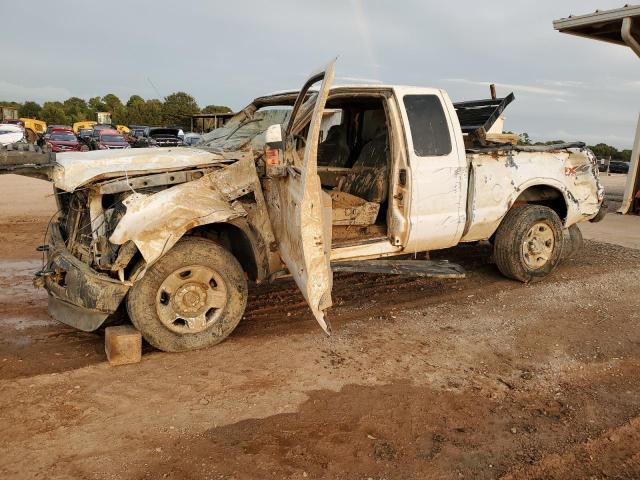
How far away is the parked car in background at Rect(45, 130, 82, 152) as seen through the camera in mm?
23219

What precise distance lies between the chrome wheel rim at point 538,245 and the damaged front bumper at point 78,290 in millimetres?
4434

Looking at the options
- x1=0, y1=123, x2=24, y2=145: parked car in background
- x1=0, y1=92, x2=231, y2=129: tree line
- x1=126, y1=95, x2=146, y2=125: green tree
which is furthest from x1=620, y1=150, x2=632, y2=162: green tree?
x1=0, y1=123, x2=24, y2=145: parked car in background

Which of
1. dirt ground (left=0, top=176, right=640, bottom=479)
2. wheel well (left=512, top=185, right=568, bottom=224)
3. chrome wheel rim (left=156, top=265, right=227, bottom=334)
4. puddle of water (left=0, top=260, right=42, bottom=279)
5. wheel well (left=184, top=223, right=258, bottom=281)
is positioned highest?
wheel well (left=512, top=185, right=568, bottom=224)

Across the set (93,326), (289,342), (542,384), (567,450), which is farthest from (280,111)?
(567,450)

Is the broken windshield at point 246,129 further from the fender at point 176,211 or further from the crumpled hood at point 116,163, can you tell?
the fender at point 176,211

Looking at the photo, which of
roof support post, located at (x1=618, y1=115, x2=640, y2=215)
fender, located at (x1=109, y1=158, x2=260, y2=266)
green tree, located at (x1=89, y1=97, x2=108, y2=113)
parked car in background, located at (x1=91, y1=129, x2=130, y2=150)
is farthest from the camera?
green tree, located at (x1=89, y1=97, x2=108, y2=113)

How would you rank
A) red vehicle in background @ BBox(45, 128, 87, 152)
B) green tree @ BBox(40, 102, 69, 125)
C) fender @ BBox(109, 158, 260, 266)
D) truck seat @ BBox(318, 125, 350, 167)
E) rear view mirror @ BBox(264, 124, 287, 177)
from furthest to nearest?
1. green tree @ BBox(40, 102, 69, 125)
2. red vehicle in background @ BBox(45, 128, 87, 152)
3. truck seat @ BBox(318, 125, 350, 167)
4. rear view mirror @ BBox(264, 124, 287, 177)
5. fender @ BBox(109, 158, 260, 266)

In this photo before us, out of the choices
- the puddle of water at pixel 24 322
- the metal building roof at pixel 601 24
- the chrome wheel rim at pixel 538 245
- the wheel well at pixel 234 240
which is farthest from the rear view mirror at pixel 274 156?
the metal building roof at pixel 601 24

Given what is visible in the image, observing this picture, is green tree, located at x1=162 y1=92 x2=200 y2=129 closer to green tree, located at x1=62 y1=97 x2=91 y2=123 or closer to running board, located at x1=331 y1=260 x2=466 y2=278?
green tree, located at x1=62 y1=97 x2=91 y2=123

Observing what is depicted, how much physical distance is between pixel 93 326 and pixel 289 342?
1.58 meters

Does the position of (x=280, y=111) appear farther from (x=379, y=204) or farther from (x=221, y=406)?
(x=221, y=406)

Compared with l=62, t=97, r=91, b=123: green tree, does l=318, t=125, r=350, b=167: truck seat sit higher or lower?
lower

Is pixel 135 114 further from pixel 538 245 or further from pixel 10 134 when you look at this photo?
pixel 538 245

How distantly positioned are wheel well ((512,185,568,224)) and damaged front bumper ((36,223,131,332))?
4.60 metres
